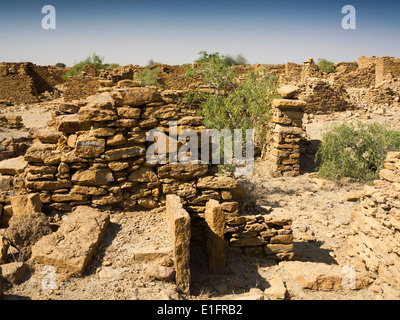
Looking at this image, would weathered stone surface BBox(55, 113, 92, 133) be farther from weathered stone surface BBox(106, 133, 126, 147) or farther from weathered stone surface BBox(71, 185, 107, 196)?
weathered stone surface BBox(71, 185, 107, 196)

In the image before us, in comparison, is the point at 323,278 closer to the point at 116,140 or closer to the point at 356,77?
the point at 116,140

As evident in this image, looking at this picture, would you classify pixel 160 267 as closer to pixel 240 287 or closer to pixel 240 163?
Result: pixel 240 287

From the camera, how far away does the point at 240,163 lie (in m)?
10.2

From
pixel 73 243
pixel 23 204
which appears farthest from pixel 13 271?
pixel 23 204

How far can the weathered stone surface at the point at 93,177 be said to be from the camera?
15.7 ft

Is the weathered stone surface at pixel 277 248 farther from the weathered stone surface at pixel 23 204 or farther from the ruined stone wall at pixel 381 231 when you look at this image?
the weathered stone surface at pixel 23 204

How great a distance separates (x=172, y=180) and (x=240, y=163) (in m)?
5.52

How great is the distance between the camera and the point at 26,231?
161 inches

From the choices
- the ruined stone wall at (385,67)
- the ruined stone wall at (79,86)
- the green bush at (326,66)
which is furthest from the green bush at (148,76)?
the green bush at (326,66)

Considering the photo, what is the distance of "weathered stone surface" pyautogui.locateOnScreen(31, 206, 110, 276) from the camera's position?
3.71m

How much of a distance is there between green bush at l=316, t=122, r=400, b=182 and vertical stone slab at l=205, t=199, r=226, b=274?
5564mm

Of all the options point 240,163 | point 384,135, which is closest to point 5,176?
point 240,163

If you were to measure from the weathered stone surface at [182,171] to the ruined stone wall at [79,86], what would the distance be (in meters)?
15.1

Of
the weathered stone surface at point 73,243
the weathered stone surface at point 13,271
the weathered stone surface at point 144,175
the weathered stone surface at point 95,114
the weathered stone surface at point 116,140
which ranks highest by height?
the weathered stone surface at point 95,114
